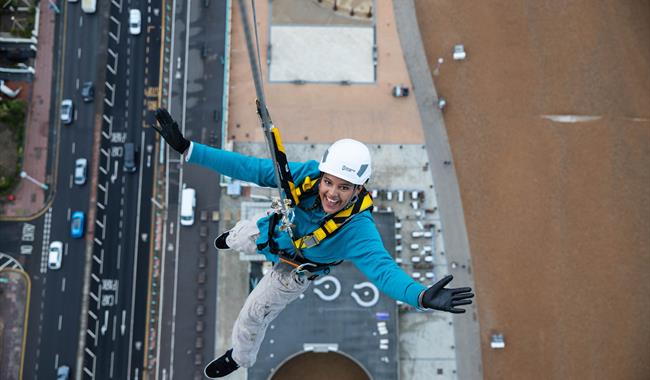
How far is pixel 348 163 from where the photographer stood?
10.1m

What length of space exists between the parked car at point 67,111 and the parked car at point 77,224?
19.3 feet

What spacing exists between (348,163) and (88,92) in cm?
2571

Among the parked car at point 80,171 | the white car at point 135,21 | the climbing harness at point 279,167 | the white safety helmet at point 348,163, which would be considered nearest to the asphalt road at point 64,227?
the parked car at point 80,171

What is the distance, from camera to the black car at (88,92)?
30.1 m

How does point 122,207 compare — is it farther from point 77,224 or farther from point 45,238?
point 45,238

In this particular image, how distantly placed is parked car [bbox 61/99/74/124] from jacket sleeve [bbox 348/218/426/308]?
84.7 feet

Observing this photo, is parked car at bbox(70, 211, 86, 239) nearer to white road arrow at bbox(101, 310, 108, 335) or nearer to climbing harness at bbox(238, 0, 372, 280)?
white road arrow at bbox(101, 310, 108, 335)

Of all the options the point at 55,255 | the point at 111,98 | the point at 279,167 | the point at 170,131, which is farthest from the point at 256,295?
the point at 111,98

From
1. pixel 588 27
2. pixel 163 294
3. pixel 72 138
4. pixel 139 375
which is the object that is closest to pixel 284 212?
pixel 163 294

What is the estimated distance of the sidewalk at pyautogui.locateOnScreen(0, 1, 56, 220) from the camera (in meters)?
29.5

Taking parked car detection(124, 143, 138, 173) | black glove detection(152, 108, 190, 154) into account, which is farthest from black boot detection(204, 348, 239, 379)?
parked car detection(124, 143, 138, 173)

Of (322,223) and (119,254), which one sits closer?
(322,223)

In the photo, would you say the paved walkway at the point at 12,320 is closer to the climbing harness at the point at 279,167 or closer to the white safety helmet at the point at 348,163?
the climbing harness at the point at 279,167

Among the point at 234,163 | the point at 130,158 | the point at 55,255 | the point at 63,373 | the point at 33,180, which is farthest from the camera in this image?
the point at 33,180
